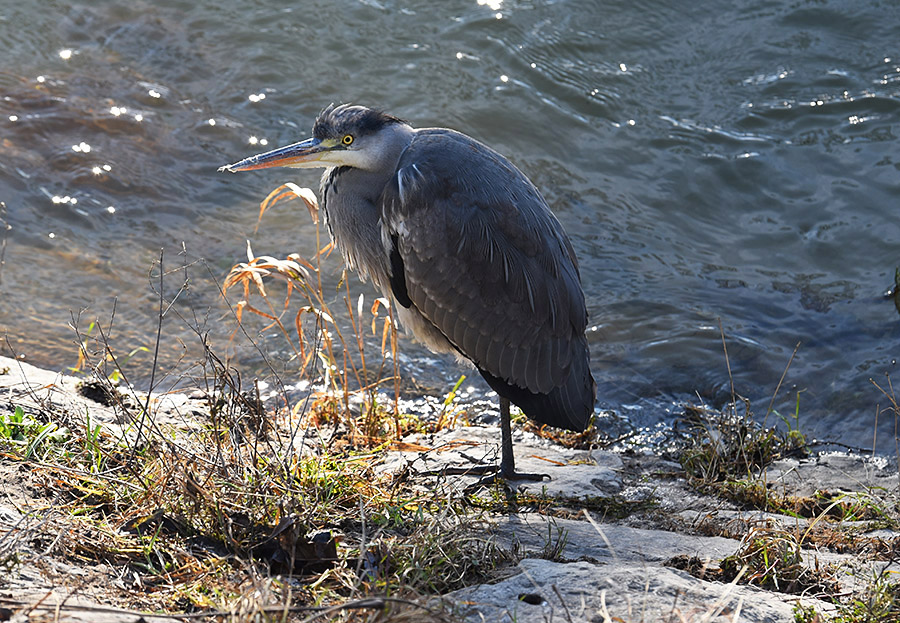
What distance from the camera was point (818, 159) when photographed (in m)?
7.19

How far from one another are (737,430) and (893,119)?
4.57m

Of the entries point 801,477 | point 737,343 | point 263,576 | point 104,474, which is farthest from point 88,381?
point 737,343

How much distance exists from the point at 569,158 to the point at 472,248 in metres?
3.87

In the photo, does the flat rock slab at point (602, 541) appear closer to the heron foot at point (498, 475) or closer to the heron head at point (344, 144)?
the heron foot at point (498, 475)

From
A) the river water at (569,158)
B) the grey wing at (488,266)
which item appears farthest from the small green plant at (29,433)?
the grey wing at (488,266)

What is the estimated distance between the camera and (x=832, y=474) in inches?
166

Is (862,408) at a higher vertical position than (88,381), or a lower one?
Answer: lower

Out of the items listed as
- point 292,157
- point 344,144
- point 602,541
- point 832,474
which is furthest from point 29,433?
point 832,474

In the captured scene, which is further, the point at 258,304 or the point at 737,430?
the point at 258,304

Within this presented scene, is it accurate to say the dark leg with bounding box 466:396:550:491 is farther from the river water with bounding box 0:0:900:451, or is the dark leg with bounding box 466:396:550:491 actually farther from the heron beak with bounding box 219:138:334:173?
the heron beak with bounding box 219:138:334:173

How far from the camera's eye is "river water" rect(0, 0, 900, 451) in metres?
5.43

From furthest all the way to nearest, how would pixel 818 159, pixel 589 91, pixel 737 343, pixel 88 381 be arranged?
pixel 589 91, pixel 818 159, pixel 737 343, pixel 88 381

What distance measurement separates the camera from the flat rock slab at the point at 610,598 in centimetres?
240

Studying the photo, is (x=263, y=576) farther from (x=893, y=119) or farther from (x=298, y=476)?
(x=893, y=119)
